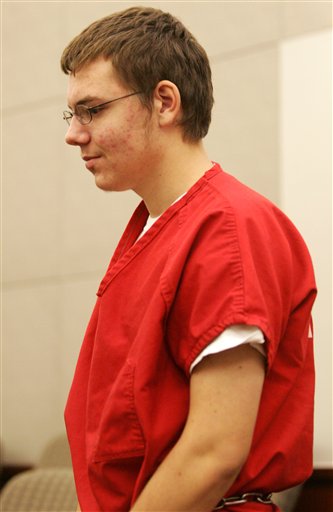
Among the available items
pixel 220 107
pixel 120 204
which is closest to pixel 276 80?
pixel 220 107

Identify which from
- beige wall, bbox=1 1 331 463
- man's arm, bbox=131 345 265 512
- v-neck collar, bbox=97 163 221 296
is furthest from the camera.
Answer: beige wall, bbox=1 1 331 463

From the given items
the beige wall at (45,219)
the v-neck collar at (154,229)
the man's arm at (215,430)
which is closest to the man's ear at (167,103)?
the v-neck collar at (154,229)

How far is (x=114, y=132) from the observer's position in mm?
1478

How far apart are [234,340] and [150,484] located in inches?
Result: 10.0

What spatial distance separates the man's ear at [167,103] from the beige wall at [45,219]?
1.95 metres

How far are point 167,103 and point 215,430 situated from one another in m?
0.57

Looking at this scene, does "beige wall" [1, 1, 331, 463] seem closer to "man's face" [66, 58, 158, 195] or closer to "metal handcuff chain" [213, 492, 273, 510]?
"man's face" [66, 58, 158, 195]

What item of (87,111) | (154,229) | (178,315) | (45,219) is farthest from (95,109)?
(45,219)

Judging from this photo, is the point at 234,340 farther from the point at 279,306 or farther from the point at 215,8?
the point at 215,8

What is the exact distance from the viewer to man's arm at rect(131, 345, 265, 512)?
1254mm

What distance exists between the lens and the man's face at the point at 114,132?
1.48 m

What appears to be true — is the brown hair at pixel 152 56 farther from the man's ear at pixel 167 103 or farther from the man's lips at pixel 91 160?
the man's lips at pixel 91 160

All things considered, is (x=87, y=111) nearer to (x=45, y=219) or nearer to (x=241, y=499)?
(x=241, y=499)

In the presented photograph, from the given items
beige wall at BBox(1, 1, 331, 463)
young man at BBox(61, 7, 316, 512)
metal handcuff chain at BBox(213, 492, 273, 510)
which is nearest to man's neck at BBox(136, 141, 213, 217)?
young man at BBox(61, 7, 316, 512)
